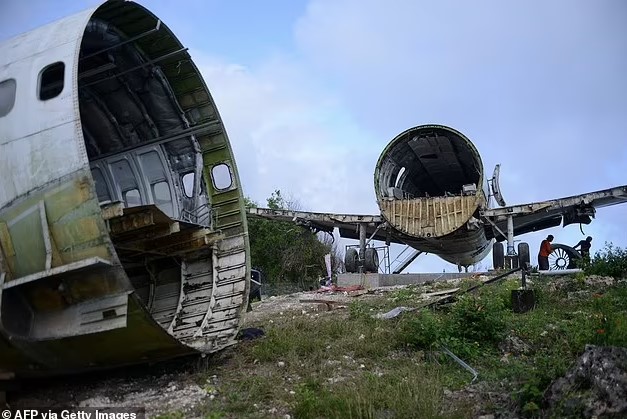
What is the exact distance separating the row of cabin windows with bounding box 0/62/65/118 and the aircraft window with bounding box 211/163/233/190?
3.29m

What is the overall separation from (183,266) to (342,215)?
11.2 metres

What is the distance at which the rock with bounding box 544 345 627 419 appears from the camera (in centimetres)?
485

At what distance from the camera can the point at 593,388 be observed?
5.04 m

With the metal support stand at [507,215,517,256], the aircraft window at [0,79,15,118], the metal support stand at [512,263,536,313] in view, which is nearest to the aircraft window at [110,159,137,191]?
the aircraft window at [0,79,15,118]

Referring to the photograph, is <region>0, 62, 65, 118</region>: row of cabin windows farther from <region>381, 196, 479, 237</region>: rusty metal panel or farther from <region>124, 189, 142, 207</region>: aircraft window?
<region>381, 196, 479, 237</region>: rusty metal panel

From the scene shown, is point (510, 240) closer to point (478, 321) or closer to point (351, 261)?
point (351, 261)

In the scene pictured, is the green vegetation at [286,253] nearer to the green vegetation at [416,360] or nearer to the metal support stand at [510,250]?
the metal support stand at [510,250]

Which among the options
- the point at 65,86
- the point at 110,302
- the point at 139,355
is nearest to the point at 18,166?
the point at 65,86

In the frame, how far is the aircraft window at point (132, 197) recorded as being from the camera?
923cm

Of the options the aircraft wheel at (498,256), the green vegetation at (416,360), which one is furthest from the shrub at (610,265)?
the aircraft wheel at (498,256)

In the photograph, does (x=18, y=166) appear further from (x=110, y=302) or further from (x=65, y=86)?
(x=110, y=302)

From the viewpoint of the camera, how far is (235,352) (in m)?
8.09

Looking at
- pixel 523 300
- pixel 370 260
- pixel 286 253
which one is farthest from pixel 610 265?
pixel 286 253

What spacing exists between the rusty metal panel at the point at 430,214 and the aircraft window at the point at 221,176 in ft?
32.2
